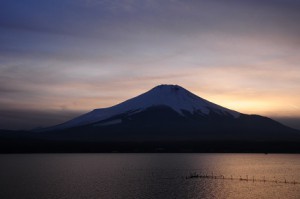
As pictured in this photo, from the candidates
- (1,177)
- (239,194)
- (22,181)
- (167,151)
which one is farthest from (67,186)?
(167,151)

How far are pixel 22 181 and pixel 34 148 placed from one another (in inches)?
5424

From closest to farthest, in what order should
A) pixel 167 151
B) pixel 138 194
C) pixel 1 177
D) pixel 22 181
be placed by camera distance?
pixel 138 194 → pixel 22 181 → pixel 1 177 → pixel 167 151

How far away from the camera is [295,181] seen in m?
66.5

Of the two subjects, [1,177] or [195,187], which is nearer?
[195,187]

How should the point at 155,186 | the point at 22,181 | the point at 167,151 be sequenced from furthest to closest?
the point at 167,151, the point at 22,181, the point at 155,186

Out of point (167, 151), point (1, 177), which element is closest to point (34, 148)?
point (167, 151)

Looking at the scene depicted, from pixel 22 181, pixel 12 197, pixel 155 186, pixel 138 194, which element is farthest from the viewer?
pixel 22 181

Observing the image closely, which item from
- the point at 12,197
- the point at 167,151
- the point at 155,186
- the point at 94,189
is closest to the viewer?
the point at 12,197

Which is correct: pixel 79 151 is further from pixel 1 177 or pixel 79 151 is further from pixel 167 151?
pixel 1 177

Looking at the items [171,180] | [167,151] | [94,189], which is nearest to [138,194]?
[94,189]

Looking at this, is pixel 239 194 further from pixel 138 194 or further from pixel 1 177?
pixel 1 177

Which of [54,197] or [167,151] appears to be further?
[167,151]

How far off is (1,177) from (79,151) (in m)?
129

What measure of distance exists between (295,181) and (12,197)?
130 ft
